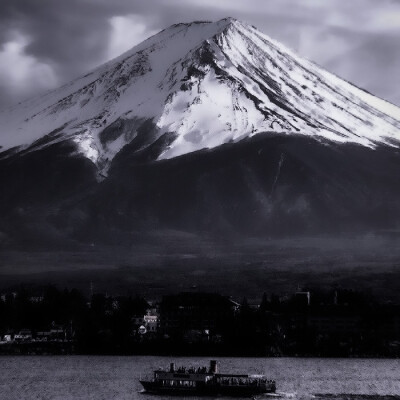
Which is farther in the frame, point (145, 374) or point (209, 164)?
point (209, 164)

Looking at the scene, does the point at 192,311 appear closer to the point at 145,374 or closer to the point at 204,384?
the point at 145,374

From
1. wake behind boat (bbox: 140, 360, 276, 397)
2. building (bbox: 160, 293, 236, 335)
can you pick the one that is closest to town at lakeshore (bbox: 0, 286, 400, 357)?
building (bbox: 160, 293, 236, 335)

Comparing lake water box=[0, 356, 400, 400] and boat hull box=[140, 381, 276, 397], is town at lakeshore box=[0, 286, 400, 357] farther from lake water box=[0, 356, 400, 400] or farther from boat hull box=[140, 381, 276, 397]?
boat hull box=[140, 381, 276, 397]

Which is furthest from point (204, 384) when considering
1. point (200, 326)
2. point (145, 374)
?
point (200, 326)

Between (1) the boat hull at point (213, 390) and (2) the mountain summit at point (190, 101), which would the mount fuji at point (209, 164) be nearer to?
(2) the mountain summit at point (190, 101)

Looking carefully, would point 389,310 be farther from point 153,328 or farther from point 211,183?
point 211,183

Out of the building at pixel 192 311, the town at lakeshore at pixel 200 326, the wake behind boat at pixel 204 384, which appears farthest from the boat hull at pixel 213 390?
the building at pixel 192 311
